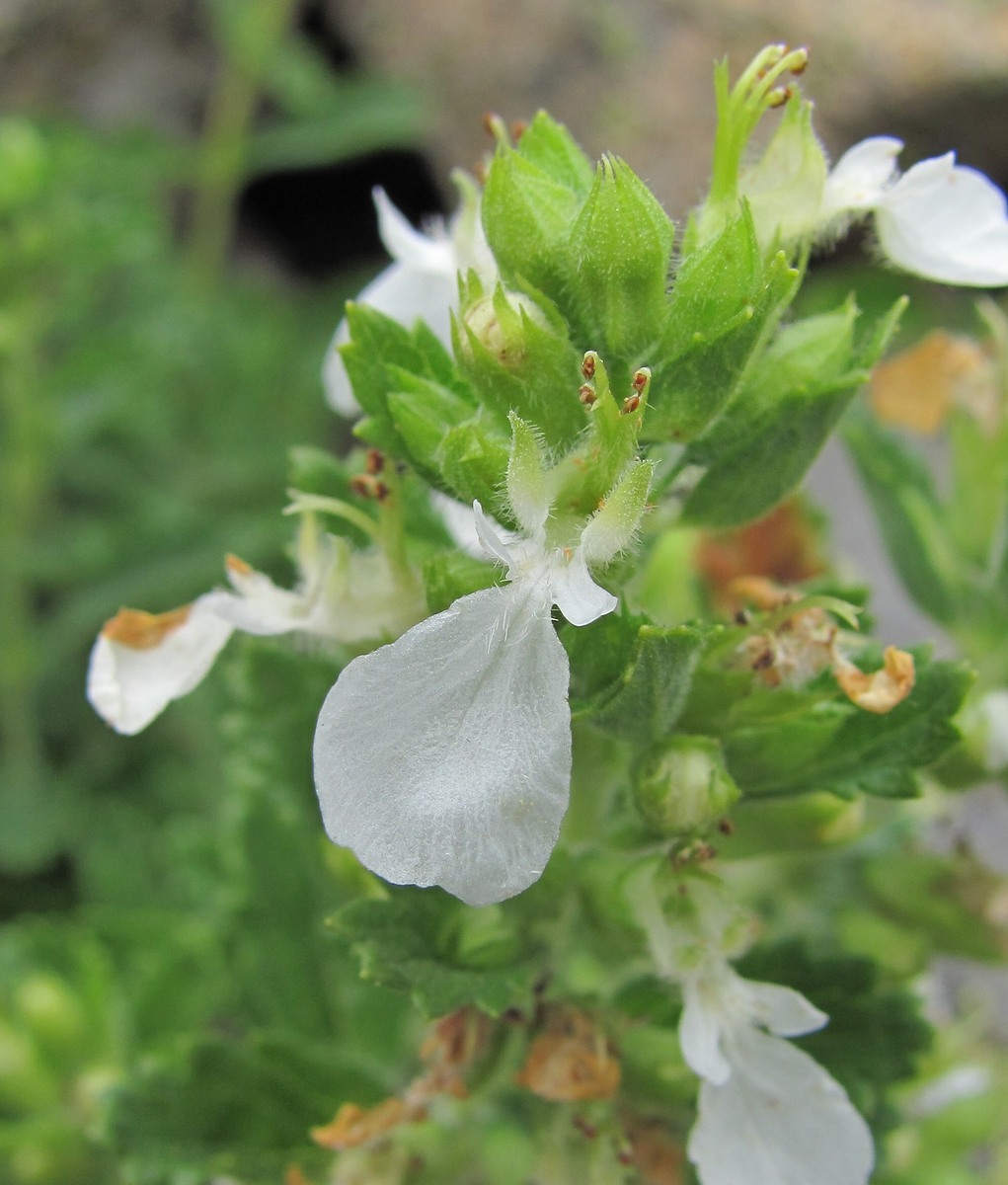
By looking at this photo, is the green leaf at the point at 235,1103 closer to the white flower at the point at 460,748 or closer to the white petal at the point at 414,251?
the white flower at the point at 460,748

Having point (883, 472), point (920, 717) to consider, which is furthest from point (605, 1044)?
point (883, 472)

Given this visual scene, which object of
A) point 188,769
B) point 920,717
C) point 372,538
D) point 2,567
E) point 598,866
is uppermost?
point 372,538

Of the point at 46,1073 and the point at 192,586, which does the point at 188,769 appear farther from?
the point at 46,1073

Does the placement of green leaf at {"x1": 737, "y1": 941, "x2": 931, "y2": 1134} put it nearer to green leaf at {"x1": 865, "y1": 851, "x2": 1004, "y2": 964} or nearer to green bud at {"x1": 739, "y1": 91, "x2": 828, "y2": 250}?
green leaf at {"x1": 865, "y1": 851, "x2": 1004, "y2": 964}

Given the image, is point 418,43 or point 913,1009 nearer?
point 913,1009

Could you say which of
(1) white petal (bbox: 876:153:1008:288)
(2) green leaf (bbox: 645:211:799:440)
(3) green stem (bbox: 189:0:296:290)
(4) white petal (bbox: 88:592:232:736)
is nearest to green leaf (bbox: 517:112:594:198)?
(2) green leaf (bbox: 645:211:799:440)

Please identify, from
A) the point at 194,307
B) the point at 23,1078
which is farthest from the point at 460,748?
the point at 194,307
